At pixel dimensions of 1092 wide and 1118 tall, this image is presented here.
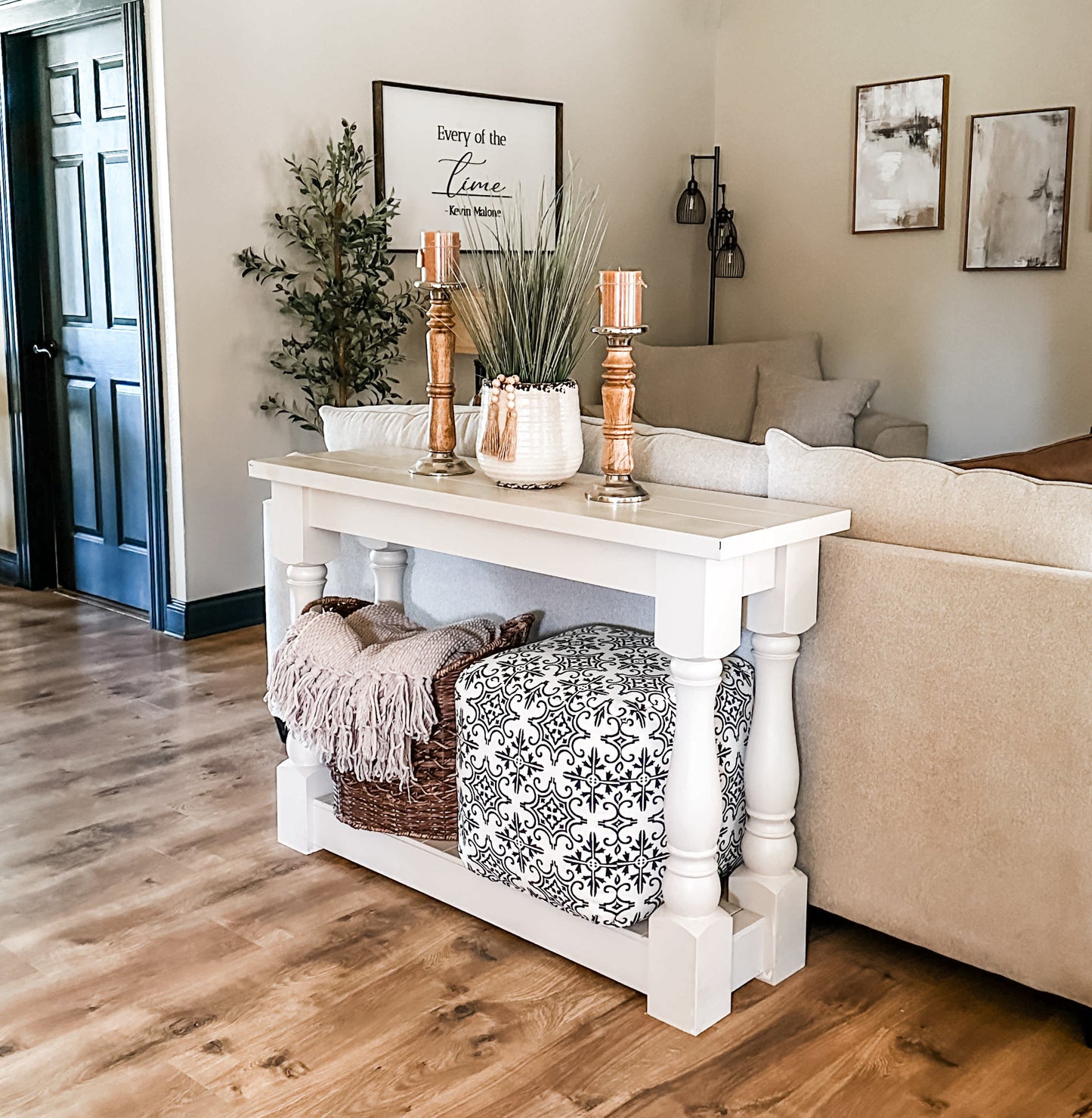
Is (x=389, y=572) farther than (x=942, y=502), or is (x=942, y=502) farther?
(x=389, y=572)

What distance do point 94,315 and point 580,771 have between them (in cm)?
311

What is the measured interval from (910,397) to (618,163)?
157 centimetres

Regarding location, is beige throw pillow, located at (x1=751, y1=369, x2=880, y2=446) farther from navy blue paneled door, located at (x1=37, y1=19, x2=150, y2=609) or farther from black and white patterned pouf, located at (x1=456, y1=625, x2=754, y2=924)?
black and white patterned pouf, located at (x1=456, y1=625, x2=754, y2=924)

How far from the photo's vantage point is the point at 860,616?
1.99m

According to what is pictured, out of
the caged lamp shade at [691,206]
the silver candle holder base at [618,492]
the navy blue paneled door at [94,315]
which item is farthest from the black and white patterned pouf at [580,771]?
the caged lamp shade at [691,206]

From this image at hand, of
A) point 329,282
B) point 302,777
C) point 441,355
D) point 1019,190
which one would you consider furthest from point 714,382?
point 302,777

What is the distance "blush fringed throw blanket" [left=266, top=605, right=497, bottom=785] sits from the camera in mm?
2248

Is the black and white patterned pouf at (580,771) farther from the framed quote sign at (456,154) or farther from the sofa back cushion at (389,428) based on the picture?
the framed quote sign at (456,154)

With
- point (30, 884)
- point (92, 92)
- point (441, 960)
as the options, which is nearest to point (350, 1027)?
point (441, 960)

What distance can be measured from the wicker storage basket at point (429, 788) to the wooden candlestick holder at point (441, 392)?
324mm

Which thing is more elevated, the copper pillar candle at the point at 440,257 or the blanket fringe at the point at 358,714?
the copper pillar candle at the point at 440,257

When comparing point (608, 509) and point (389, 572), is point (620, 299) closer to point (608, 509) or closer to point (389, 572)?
point (608, 509)

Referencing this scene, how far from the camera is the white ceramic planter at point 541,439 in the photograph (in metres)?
2.12

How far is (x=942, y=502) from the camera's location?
1944 mm
